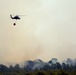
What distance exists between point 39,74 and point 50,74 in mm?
8307

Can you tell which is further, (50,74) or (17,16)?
(50,74)

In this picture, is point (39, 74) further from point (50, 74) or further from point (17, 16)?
point (17, 16)

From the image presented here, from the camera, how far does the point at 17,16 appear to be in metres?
96.9

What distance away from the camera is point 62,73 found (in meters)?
168

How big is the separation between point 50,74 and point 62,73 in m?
10.3

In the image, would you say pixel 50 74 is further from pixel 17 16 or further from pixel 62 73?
pixel 17 16

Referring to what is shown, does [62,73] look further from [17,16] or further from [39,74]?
[17,16]

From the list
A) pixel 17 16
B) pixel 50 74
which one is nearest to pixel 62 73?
pixel 50 74

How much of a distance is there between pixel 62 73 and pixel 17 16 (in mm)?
81713

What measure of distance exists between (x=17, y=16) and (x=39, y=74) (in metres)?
82.2

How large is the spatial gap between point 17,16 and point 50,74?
86162 millimetres

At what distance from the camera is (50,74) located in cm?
17412

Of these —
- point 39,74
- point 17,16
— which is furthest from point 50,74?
point 17,16
